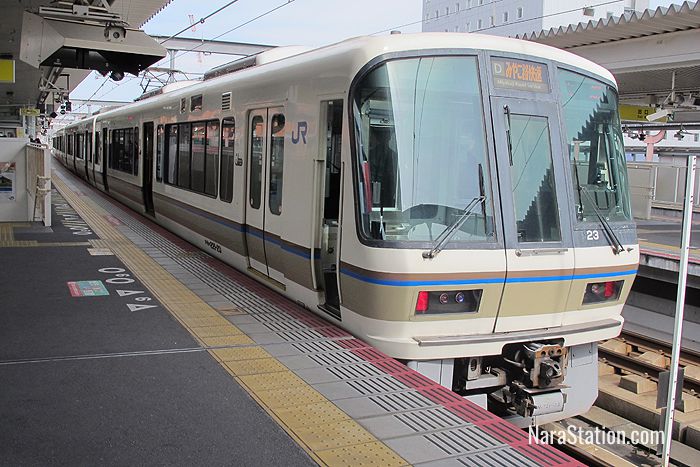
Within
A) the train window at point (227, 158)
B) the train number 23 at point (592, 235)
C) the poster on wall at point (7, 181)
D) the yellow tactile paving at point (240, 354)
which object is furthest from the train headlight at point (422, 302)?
the poster on wall at point (7, 181)

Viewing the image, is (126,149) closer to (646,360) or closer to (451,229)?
(646,360)

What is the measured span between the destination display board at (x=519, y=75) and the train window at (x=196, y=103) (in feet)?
17.7

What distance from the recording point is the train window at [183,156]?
10.2 meters

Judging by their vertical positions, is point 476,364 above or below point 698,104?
below

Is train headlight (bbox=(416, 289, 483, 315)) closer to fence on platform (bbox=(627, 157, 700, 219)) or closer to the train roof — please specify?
the train roof

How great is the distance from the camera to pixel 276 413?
407 cm

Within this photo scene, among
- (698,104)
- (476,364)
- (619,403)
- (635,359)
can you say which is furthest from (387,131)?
(698,104)

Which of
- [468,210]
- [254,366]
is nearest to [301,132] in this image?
[468,210]

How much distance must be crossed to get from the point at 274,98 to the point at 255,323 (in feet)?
7.48

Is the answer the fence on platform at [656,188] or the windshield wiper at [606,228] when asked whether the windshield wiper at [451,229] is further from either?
the fence on platform at [656,188]

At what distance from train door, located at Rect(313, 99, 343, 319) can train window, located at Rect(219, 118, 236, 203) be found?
249 centimetres

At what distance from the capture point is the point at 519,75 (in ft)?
17.5

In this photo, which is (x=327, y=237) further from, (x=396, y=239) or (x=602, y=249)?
(x=602, y=249)

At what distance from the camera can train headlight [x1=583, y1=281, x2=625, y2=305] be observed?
18.3 ft
